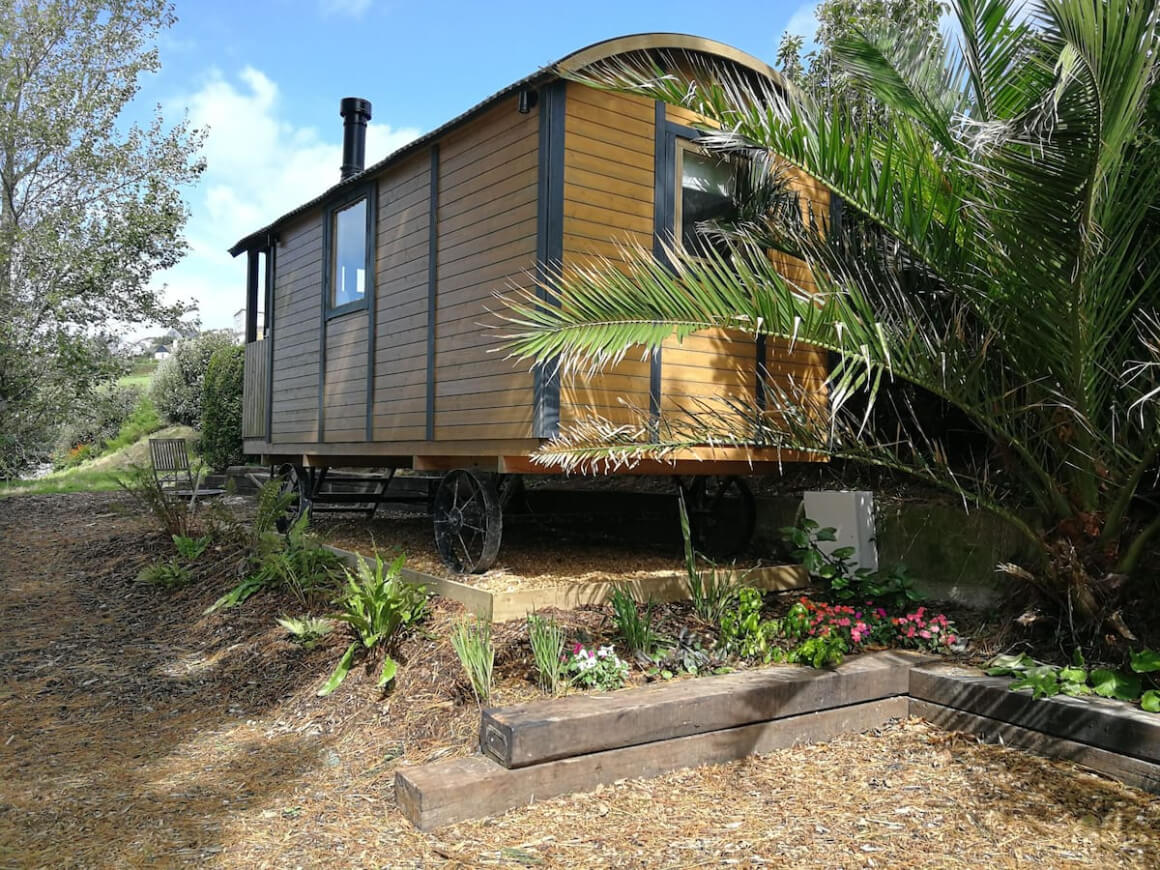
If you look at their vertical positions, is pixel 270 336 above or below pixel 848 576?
above

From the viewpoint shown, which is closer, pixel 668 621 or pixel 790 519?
pixel 668 621

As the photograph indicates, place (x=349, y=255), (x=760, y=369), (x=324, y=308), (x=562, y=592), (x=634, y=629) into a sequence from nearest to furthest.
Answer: (x=634, y=629) → (x=562, y=592) → (x=760, y=369) → (x=349, y=255) → (x=324, y=308)

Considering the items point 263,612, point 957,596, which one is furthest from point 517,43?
point 957,596

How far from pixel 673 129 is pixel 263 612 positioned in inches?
168

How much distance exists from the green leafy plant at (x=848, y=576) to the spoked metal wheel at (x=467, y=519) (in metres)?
1.83

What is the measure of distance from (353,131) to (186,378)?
33.7ft

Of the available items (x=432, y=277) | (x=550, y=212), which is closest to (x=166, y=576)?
(x=432, y=277)

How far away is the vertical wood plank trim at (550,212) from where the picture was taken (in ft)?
15.8

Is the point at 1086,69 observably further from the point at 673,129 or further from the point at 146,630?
the point at 146,630

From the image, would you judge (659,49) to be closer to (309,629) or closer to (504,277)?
(504,277)

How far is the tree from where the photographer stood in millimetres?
13531

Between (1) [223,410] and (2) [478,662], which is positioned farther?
(1) [223,410]

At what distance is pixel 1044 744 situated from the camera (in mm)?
3455

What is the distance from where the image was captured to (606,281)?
4043 mm
